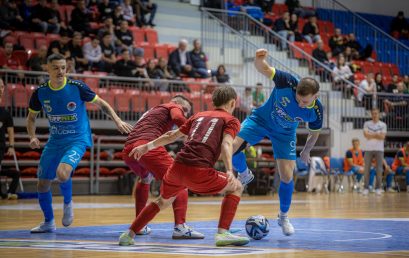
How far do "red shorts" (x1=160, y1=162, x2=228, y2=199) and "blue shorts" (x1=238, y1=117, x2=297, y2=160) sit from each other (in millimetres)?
2248

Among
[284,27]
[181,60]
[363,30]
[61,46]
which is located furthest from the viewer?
[363,30]

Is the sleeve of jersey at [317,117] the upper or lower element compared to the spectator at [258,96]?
lower

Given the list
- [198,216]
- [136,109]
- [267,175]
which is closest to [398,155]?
[267,175]

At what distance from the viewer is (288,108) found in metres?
9.45

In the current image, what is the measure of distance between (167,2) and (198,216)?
15.0m

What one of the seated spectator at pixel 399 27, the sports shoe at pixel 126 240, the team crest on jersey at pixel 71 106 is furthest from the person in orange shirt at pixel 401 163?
the sports shoe at pixel 126 240

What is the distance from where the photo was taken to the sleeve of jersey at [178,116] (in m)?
8.92

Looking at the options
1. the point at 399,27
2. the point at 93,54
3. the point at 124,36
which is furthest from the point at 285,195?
the point at 399,27

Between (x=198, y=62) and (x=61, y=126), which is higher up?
(x=198, y=62)

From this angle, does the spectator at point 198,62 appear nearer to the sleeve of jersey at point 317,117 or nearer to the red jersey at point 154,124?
the sleeve of jersey at point 317,117

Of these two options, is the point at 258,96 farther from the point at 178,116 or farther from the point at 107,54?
the point at 178,116

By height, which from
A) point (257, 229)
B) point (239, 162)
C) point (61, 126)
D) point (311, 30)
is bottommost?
point (257, 229)

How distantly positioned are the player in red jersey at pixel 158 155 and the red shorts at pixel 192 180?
4.11ft

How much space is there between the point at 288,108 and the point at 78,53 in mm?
12530
